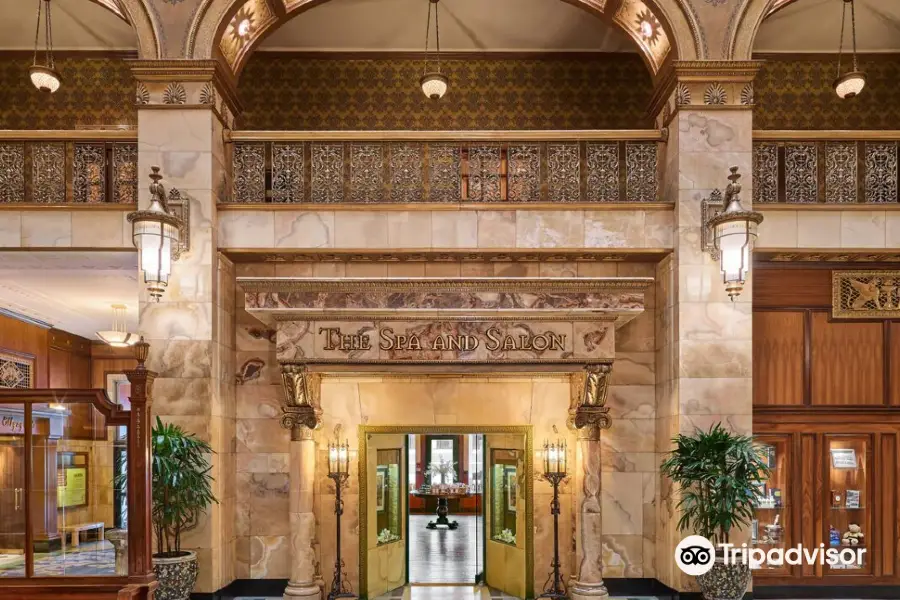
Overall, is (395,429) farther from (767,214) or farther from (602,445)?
(767,214)

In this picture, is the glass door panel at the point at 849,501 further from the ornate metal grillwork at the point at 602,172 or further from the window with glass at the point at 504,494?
the ornate metal grillwork at the point at 602,172

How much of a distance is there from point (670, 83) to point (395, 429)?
4.94 m

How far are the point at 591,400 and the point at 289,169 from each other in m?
4.19

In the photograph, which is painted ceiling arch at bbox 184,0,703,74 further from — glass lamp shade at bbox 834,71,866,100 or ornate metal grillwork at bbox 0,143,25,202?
ornate metal grillwork at bbox 0,143,25,202

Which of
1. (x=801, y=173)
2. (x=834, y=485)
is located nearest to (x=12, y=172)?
(x=801, y=173)

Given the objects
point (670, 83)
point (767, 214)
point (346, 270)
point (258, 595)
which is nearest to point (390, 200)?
point (346, 270)

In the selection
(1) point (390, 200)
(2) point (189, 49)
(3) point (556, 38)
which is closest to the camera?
(2) point (189, 49)

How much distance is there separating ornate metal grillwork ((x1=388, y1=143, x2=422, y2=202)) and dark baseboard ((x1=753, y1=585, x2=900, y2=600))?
231 inches

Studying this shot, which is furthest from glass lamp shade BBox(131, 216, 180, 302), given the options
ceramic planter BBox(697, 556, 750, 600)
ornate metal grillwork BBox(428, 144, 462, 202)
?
ceramic planter BBox(697, 556, 750, 600)

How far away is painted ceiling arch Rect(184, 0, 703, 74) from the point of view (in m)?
8.02

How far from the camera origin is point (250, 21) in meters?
8.72

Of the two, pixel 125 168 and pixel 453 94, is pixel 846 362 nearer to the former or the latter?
pixel 453 94

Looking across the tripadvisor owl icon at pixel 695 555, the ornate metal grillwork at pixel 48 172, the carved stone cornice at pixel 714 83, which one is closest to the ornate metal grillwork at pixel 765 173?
the carved stone cornice at pixel 714 83

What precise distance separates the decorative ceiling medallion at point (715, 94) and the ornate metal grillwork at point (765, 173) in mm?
768
